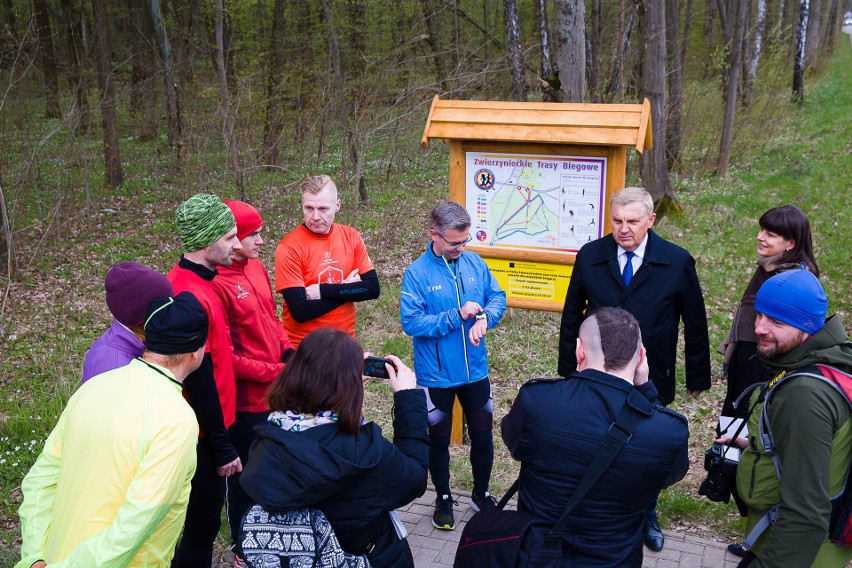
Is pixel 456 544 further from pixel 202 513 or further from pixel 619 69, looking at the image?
pixel 619 69

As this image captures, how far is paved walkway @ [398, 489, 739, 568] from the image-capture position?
3877mm

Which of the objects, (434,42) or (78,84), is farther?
(434,42)

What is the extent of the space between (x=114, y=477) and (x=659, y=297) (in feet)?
9.26

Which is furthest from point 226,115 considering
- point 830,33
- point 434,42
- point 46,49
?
point 830,33

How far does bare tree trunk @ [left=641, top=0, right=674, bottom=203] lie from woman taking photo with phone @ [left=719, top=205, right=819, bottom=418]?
7450 millimetres

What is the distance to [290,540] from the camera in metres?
2.22

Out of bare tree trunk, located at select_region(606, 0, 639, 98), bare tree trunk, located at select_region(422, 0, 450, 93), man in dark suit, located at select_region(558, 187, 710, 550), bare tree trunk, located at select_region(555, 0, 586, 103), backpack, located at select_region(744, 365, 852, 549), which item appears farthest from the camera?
bare tree trunk, located at select_region(422, 0, 450, 93)

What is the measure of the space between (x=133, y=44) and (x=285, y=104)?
11.4 meters

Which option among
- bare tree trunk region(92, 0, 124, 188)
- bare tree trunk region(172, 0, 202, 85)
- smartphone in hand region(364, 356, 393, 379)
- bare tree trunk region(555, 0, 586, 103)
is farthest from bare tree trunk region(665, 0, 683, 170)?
smartphone in hand region(364, 356, 393, 379)

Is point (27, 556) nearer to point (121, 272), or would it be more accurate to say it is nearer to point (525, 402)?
point (121, 272)

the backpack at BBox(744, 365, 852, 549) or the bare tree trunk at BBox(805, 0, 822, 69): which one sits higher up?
the bare tree trunk at BBox(805, 0, 822, 69)

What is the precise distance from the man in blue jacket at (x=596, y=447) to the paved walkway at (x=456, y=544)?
1.63m

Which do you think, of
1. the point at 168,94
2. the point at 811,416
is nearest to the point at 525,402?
the point at 811,416

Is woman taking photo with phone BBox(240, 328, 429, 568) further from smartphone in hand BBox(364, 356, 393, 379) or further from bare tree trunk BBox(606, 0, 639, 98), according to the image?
bare tree trunk BBox(606, 0, 639, 98)
